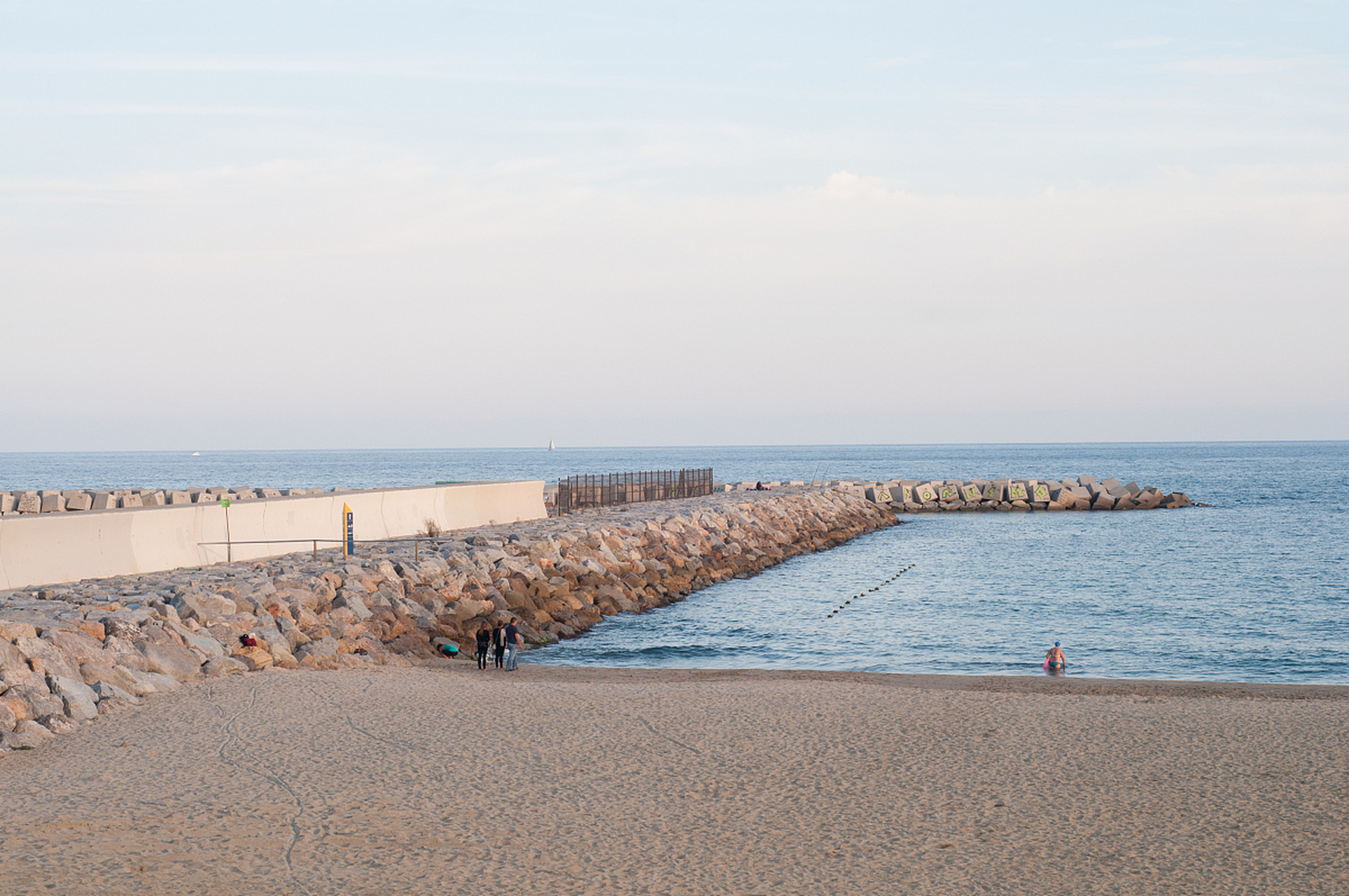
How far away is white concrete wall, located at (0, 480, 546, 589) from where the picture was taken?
60.7ft

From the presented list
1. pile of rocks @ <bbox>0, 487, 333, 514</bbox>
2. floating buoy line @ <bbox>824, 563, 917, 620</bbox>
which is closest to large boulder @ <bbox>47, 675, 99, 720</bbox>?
floating buoy line @ <bbox>824, 563, 917, 620</bbox>

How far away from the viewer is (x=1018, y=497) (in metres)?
71.2

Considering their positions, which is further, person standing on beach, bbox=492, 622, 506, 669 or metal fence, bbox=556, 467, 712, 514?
metal fence, bbox=556, 467, 712, 514

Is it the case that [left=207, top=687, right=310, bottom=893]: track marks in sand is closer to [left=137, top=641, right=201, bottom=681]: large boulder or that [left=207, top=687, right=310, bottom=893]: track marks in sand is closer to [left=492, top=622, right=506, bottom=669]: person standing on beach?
[left=137, top=641, right=201, bottom=681]: large boulder

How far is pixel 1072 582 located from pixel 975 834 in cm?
2630

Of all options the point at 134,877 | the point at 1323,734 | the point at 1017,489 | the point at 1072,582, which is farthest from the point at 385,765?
the point at 1017,489

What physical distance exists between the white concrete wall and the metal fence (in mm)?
11872

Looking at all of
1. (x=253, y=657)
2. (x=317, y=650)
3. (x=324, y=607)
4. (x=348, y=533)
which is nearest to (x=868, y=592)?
(x=348, y=533)

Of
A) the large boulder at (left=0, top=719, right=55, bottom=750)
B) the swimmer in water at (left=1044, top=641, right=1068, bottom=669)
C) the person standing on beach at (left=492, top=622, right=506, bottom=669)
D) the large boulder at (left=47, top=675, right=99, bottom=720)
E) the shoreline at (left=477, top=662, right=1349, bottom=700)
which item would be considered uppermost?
the large boulder at (left=47, top=675, right=99, bottom=720)

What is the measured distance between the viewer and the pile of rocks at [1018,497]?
70.2m

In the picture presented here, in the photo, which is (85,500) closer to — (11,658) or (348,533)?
(348,533)

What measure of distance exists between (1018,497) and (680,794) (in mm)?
65956

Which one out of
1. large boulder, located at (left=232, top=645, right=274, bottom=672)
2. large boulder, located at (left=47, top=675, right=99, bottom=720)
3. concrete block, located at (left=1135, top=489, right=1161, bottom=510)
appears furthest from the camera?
concrete block, located at (left=1135, top=489, right=1161, bottom=510)

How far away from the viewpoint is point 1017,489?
71625mm
